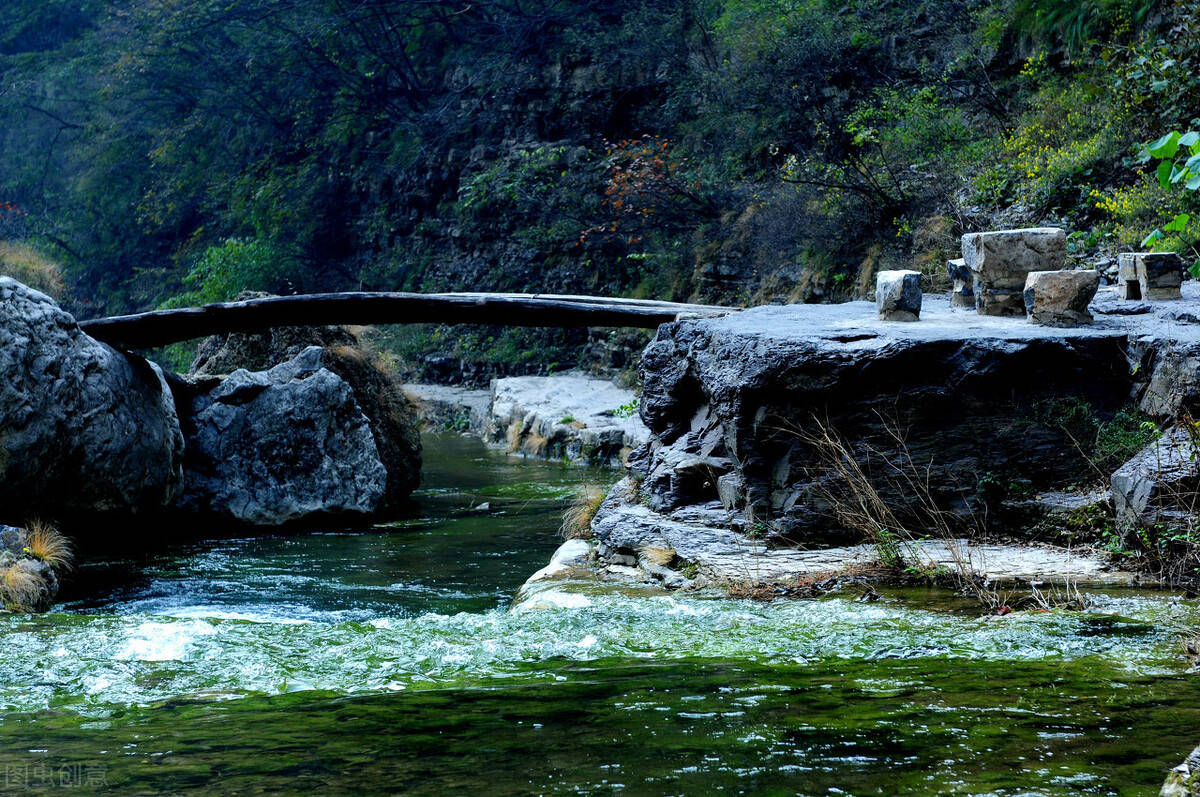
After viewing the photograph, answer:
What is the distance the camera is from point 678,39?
1000 inches

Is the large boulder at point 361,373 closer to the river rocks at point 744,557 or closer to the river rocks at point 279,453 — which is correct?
the river rocks at point 279,453

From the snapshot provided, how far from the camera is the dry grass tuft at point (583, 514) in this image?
8.98 meters

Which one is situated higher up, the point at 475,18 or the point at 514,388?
the point at 475,18

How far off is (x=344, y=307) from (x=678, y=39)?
16407 mm

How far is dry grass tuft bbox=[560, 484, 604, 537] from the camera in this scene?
8982 millimetres

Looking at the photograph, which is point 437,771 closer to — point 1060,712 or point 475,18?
point 1060,712

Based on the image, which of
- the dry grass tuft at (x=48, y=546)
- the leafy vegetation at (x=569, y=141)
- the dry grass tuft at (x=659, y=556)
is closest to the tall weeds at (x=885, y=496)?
the dry grass tuft at (x=659, y=556)

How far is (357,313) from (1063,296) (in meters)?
7.11

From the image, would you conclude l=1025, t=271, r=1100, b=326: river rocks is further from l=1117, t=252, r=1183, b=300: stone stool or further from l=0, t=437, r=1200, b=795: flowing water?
l=0, t=437, r=1200, b=795: flowing water

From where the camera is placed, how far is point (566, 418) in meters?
17.9

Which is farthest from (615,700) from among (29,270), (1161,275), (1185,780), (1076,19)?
(29,270)

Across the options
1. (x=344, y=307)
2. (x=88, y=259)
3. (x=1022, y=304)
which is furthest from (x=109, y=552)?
(x=88, y=259)

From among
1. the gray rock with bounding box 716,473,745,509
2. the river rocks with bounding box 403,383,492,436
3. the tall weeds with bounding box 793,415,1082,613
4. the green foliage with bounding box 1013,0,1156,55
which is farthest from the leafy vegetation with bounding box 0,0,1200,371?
the gray rock with bounding box 716,473,745,509

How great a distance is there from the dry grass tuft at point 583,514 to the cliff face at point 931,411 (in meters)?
1.84
